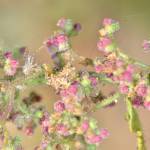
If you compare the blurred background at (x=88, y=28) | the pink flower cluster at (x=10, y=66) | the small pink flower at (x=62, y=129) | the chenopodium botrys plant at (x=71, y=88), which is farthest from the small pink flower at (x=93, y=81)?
the blurred background at (x=88, y=28)

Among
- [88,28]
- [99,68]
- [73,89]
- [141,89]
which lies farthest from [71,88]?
[88,28]

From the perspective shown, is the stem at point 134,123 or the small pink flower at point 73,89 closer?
the small pink flower at point 73,89

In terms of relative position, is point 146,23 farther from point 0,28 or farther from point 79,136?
point 79,136

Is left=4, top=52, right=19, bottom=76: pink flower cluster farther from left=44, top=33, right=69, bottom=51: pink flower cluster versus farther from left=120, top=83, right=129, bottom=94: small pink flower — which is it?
left=120, top=83, right=129, bottom=94: small pink flower

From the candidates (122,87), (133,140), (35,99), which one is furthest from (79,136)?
(133,140)

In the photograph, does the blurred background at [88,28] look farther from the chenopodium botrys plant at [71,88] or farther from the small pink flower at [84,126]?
the small pink flower at [84,126]

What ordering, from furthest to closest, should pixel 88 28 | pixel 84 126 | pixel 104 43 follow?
pixel 88 28
pixel 104 43
pixel 84 126

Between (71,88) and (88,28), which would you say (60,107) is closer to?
(71,88)

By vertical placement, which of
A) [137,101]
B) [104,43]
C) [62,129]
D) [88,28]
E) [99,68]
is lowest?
[62,129]

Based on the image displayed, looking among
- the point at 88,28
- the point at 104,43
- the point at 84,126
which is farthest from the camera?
the point at 88,28
